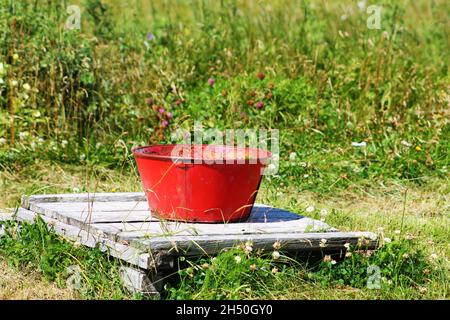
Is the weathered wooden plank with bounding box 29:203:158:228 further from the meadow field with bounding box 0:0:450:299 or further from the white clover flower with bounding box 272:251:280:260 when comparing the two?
the white clover flower with bounding box 272:251:280:260

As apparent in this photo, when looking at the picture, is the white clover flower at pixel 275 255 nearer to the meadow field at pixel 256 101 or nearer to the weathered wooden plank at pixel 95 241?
the weathered wooden plank at pixel 95 241

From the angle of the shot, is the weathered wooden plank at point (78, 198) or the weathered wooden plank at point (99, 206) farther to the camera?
the weathered wooden plank at point (78, 198)

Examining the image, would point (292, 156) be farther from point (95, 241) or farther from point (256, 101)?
point (95, 241)

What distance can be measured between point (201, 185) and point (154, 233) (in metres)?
0.36

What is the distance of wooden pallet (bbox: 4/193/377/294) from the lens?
389 cm

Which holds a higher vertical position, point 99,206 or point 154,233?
point 154,233

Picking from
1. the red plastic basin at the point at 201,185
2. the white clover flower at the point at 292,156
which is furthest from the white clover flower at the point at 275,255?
the white clover flower at the point at 292,156

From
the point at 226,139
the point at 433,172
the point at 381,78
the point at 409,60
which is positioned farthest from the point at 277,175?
the point at 409,60

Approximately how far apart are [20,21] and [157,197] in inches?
118

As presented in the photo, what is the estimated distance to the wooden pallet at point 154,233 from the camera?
12.8 feet

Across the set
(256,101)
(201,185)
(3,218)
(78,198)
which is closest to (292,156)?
(256,101)

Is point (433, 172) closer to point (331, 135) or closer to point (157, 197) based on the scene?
point (331, 135)

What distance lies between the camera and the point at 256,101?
6934 mm
